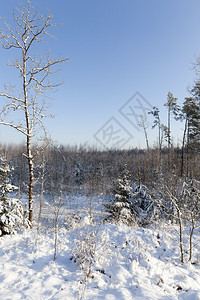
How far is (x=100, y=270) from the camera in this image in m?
3.84

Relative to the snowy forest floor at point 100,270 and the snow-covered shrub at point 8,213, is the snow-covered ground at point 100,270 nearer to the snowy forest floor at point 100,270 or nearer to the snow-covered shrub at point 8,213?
the snowy forest floor at point 100,270

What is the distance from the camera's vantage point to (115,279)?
3.54m

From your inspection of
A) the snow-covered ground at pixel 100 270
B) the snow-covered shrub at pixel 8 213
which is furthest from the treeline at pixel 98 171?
the snow-covered ground at pixel 100 270

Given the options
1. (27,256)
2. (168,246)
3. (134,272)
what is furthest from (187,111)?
(27,256)

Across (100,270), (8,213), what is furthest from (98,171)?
(100,270)

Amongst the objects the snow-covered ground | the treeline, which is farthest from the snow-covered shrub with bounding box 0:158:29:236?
the treeline

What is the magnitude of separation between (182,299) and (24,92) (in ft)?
28.0

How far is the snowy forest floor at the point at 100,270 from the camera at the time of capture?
10.0 feet

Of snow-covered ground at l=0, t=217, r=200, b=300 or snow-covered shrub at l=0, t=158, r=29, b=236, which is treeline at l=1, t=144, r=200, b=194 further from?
snow-covered ground at l=0, t=217, r=200, b=300

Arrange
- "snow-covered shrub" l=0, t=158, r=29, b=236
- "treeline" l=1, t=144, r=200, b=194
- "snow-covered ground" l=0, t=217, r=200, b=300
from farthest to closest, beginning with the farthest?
"treeline" l=1, t=144, r=200, b=194
"snow-covered shrub" l=0, t=158, r=29, b=236
"snow-covered ground" l=0, t=217, r=200, b=300

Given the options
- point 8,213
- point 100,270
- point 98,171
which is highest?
point 8,213

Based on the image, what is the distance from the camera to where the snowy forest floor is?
3.06m

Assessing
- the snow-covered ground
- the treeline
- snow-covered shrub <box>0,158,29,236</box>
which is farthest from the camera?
the treeline

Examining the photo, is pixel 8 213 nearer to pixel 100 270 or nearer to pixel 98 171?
pixel 100 270
